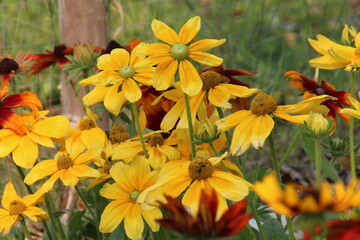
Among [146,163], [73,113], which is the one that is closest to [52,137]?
[146,163]

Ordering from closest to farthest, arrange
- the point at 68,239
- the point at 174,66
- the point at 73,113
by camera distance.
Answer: the point at 174,66
the point at 68,239
the point at 73,113

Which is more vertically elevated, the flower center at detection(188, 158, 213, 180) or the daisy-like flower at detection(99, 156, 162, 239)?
the flower center at detection(188, 158, 213, 180)

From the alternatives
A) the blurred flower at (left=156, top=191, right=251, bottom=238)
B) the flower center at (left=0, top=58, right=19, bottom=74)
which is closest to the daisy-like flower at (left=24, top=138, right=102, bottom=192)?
the flower center at (left=0, top=58, right=19, bottom=74)

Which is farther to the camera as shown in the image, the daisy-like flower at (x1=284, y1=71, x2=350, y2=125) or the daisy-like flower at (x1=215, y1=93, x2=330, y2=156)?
the daisy-like flower at (x1=284, y1=71, x2=350, y2=125)

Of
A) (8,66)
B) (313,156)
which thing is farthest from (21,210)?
(313,156)

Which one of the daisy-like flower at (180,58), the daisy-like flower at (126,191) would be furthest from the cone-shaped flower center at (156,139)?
the daisy-like flower at (180,58)

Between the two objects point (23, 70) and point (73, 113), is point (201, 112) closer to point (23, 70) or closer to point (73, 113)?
point (23, 70)

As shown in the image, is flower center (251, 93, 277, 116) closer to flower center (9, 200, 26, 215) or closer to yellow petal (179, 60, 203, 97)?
yellow petal (179, 60, 203, 97)

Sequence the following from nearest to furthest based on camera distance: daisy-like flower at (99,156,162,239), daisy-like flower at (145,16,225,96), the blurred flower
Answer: the blurred flower → daisy-like flower at (145,16,225,96) → daisy-like flower at (99,156,162,239)
